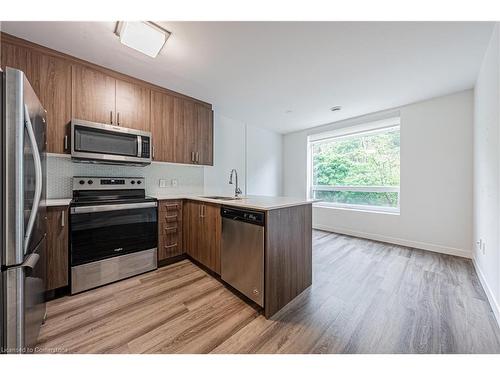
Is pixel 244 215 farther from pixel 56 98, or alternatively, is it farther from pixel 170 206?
pixel 56 98

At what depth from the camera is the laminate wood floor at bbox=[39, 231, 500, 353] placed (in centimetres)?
132

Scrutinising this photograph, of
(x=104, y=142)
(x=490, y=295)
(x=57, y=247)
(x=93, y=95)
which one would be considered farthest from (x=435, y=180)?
(x=57, y=247)

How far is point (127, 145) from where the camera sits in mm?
2305

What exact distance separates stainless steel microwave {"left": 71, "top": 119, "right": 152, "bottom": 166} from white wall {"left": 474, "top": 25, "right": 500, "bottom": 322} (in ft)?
11.0

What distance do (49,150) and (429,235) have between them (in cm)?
501

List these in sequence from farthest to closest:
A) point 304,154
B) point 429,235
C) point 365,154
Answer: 1. point 304,154
2. point 365,154
3. point 429,235

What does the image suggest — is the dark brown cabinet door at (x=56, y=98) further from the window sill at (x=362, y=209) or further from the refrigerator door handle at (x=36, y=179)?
the window sill at (x=362, y=209)

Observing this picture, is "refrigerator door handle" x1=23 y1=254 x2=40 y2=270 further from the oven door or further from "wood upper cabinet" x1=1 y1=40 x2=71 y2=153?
"wood upper cabinet" x1=1 y1=40 x2=71 y2=153

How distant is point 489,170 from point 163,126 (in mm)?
3586

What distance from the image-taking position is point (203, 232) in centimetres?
238

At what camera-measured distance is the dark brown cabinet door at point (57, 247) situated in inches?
71.2
